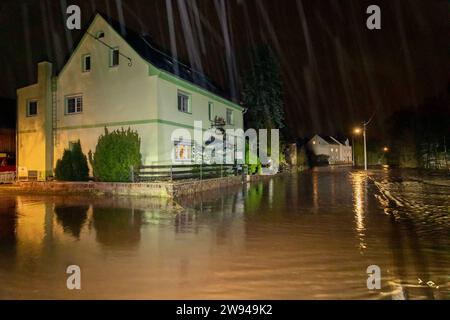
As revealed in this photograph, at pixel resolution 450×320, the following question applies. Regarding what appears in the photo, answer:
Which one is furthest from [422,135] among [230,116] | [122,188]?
[122,188]

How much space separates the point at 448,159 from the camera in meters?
47.0

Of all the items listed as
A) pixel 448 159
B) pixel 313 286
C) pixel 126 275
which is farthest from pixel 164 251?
pixel 448 159

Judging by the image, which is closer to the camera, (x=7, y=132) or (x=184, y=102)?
(x=184, y=102)

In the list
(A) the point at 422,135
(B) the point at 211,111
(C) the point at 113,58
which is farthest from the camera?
(A) the point at 422,135

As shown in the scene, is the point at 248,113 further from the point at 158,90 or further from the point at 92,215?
the point at 92,215

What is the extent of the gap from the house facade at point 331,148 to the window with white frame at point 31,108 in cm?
7209

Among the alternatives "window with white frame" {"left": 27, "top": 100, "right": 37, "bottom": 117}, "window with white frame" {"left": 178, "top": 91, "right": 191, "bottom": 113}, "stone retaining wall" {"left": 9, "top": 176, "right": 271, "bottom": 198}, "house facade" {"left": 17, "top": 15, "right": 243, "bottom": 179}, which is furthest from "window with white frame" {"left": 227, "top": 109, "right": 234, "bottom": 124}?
"window with white frame" {"left": 27, "top": 100, "right": 37, "bottom": 117}

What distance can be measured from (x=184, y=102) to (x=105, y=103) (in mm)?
4959

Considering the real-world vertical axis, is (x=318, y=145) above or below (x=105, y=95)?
above

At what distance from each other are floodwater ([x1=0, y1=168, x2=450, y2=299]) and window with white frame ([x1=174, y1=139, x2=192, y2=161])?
379 inches

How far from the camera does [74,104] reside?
77.4ft

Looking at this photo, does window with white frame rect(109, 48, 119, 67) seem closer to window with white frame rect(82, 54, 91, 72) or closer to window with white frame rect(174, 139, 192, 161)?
window with white frame rect(82, 54, 91, 72)

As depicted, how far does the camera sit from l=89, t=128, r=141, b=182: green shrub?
60.6ft

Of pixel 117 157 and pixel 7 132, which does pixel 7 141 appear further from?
pixel 117 157
